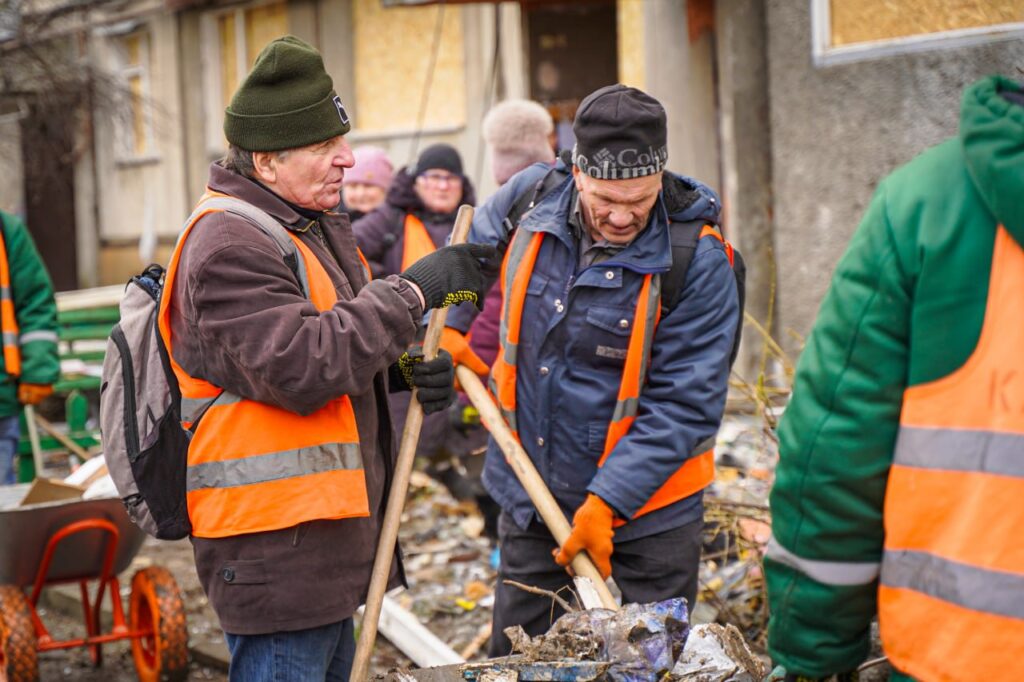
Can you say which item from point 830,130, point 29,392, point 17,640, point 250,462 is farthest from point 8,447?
point 830,130

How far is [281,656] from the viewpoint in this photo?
2885 millimetres

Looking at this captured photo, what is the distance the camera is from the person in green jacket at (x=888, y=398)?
1826 millimetres

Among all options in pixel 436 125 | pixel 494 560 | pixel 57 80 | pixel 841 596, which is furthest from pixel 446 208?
pixel 57 80

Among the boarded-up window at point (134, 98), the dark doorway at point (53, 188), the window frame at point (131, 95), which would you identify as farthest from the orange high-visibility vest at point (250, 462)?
the dark doorway at point (53, 188)

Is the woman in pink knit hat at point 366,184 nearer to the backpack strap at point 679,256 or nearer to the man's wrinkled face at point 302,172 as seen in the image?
the backpack strap at point 679,256

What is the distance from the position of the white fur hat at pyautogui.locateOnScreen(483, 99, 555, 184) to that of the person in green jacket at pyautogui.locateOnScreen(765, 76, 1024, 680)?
3.85m

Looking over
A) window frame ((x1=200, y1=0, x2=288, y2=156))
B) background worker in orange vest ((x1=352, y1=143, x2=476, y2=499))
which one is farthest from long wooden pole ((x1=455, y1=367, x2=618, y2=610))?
window frame ((x1=200, y1=0, x2=288, y2=156))

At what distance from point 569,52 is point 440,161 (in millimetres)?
4803

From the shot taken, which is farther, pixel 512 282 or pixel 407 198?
pixel 407 198

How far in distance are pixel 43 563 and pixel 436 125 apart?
8.81 meters

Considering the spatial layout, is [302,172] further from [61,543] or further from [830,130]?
[830,130]

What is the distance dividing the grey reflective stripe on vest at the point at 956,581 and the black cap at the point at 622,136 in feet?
5.30

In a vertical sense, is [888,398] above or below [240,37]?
below

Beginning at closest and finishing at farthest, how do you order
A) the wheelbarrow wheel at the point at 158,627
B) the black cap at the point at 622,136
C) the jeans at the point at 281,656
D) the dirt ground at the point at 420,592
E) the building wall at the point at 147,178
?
the jeans at the point at 281,656, the black cap at the point at 622,136, the wheelbarrow wheel at the point at 158,627, the dirt ground at the point at 420,592, the building wall at the point at 147,178
